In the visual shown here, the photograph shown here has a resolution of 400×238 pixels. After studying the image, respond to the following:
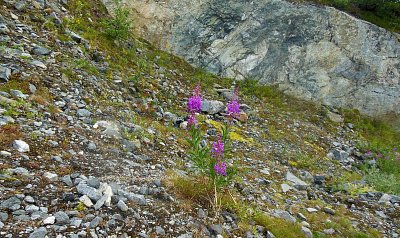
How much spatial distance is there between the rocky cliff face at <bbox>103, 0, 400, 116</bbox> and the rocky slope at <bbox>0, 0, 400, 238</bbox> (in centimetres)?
313

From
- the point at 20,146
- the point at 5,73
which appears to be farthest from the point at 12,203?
the point at 5,73

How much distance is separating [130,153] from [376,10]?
66.5ft

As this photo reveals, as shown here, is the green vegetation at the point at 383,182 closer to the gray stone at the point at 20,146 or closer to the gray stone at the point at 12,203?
the gray stone at the point at 20,146

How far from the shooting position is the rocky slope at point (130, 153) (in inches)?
213

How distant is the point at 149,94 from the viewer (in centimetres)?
1305

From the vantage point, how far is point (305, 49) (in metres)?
19.1

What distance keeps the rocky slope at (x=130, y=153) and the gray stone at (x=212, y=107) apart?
0.21ft

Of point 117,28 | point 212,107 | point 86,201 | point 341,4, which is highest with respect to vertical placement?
point 341,4

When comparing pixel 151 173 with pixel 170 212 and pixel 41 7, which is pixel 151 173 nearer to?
pixel 170 212

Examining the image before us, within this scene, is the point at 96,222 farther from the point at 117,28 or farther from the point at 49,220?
the point at 117,28

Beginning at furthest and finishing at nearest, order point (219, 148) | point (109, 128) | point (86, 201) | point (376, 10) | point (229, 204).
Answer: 1. point (376, 10)
2. point (109, 128)
3. point (229, 204)
4. point (219, 148)
5. point (86, 201)

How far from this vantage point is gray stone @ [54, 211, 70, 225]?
186 inches

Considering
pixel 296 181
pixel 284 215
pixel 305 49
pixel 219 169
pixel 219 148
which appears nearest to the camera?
pixel 219 169

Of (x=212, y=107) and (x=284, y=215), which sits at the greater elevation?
(x=212, y=107)
